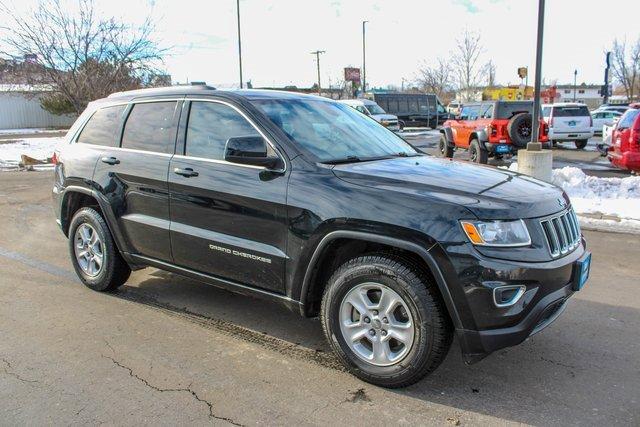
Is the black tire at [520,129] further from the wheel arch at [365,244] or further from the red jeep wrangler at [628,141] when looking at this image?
the wheel arch at [365,244]

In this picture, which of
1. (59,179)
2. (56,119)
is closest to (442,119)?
(56,119)

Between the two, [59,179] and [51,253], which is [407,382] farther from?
[51,253]

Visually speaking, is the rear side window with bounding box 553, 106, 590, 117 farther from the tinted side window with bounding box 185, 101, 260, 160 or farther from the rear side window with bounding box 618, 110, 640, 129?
the tinted side window with bounding box 185, 101, 260, 160

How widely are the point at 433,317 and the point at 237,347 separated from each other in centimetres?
154

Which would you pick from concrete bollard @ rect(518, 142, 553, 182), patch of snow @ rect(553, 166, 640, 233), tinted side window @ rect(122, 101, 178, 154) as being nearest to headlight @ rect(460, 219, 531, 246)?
tinted side window @ rect(122, 101, 178, 154)

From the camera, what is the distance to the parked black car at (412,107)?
34438mm

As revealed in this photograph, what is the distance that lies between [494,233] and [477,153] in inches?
527

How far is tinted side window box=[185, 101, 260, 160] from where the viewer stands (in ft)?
13.3

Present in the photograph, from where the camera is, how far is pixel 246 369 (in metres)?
3.63

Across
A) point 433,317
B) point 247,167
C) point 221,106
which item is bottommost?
point 433,317

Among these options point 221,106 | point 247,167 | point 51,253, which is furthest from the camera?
point 51,253

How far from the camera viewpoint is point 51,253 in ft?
21.7

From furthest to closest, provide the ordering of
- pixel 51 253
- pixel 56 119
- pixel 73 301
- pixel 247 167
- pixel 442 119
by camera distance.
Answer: pixel 56 119
pixel 442 119
pixel 51 253
pixel 73 301
pixel 247 167

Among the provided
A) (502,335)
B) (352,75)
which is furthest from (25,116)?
(502,335)
